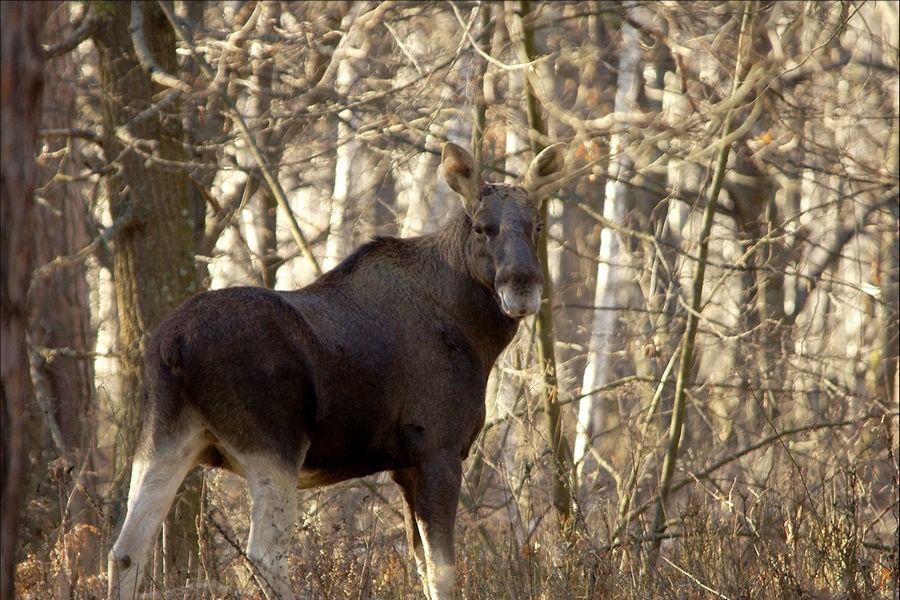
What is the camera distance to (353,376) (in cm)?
659

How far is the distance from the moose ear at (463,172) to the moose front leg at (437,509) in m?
1.60

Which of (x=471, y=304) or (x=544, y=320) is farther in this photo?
(x=544, y=320)

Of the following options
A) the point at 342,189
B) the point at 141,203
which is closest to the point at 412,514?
the point at 141,203

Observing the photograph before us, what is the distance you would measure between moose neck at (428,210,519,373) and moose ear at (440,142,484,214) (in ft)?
0.46

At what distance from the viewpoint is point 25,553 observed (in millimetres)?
10281

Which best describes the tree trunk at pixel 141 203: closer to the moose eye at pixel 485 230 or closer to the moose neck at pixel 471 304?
the moose neck at pixel 471 304

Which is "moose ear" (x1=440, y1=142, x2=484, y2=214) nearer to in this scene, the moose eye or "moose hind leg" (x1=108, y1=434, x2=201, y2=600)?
the moose eye

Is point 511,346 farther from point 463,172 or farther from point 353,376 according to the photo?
point 353,376

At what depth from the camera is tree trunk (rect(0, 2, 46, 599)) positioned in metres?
3.48

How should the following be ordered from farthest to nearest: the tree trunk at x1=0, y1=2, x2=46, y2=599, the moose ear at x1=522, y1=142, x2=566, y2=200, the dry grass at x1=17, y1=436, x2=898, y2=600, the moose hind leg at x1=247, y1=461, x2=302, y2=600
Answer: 1. the moose ear at x1=522, y1=142, x2=566, y2=200
2. the moose hind leg at x1=247, y1=461, x2=302, y2=600
3. the dry grass at x1=17, y1=436, x2=898, y2=600
4. the tree trunk at x1=0, y1=2, x2=46, y2=599

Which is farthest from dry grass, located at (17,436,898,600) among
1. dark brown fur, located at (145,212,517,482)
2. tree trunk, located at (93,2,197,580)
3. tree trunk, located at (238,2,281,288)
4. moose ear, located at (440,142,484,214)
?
tree trunk, located at (238,2,281,288)

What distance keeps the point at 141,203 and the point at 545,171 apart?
10.0 feet

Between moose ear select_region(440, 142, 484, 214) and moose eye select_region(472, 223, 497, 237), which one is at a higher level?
moose ear select_region(440, 142, 484, 214)

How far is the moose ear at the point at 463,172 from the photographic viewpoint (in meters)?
7.48
